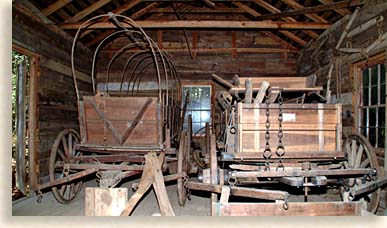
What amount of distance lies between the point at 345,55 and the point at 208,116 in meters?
3.18

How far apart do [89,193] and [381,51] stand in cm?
339

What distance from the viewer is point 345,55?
13.6 feet

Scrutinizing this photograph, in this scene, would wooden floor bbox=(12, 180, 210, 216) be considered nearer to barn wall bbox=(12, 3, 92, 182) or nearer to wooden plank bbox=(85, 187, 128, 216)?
barn wall bbox=(12, 3, 92, 182)

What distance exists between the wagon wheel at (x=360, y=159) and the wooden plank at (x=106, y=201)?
215 cm

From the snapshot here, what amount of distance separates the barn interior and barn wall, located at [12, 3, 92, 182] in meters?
0.03

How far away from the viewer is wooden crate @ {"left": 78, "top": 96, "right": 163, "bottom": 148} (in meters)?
2.90

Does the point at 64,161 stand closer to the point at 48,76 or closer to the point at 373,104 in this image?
the point at 48,76

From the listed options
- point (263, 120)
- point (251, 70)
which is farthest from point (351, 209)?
point (251, 70)

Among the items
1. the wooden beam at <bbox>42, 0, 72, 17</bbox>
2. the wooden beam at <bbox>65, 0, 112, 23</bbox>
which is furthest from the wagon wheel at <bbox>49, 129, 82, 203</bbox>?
the wooden beam at <bbox>65, 0, 112, 23</bbox>

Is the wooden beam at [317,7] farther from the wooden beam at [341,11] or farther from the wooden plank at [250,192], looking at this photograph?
the wooden plank at [250,192]

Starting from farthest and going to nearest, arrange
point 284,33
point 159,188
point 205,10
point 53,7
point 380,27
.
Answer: point 205,10
point 284,33
point 53,7
point 380,27
point 159,188

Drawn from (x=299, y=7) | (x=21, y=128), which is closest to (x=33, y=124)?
(x=21, y=128)

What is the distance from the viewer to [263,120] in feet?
7.50

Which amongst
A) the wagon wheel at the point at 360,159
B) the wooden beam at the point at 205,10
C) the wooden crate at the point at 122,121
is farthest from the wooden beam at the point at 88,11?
the wagon wheel at the point at 360,159
